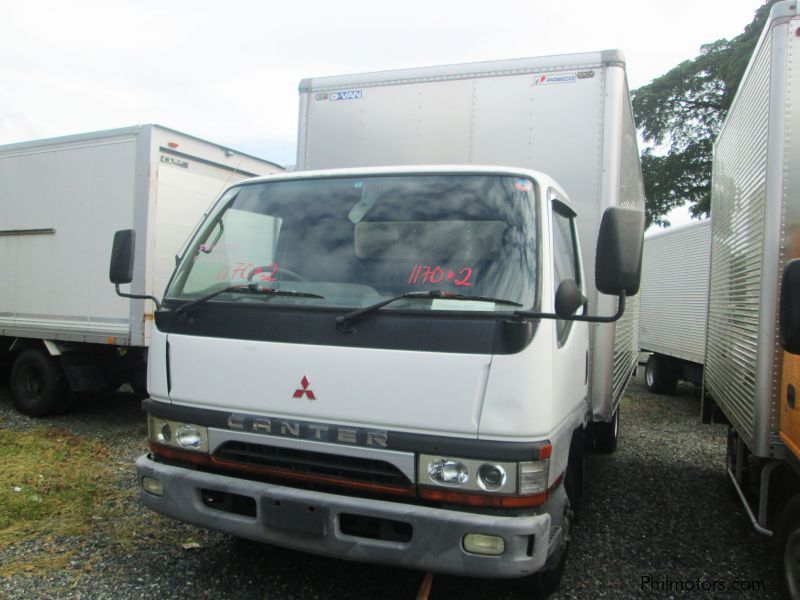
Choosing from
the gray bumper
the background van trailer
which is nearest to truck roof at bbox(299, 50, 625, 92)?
the background van trailer

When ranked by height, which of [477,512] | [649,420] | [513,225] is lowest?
[649,420]

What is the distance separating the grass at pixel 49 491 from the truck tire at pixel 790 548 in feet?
12.8

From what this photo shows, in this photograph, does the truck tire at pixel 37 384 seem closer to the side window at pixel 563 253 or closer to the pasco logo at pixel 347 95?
the pasco logo at pixel 347 95

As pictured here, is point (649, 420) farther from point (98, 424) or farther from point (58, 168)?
point (58, 168)

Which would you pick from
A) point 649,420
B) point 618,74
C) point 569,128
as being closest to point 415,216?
point 569,128

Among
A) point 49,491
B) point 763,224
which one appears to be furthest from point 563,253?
point 49,491

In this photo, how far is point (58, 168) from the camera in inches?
292

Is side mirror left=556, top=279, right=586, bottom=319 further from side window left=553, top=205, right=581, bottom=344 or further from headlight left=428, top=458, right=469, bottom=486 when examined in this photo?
headlight left=428, top=458, right=469, bottom=486

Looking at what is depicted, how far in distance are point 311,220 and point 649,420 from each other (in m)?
7.33

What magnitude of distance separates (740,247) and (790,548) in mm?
2097

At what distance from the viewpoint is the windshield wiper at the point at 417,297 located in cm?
271

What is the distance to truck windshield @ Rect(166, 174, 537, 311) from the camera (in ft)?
9.30

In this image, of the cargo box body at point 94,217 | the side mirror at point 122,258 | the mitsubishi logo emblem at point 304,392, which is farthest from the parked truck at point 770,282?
the cargo box body at point 94,217

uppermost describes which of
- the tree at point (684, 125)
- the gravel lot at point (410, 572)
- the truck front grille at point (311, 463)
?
the tree at point (684, 125)
